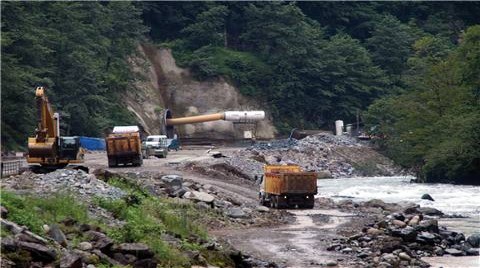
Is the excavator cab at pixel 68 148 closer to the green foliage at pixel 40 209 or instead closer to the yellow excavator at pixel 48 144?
the yellow excavator at pixel 48 144

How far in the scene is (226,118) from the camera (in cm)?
9344

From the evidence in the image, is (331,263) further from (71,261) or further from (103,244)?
(71,261)

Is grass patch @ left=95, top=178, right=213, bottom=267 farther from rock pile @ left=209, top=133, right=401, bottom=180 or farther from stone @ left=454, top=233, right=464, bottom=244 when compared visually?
rock pile @ left=209, top=133, right=401, bottom=180

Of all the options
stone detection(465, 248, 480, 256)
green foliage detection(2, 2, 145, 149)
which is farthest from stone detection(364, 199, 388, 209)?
green foliage detection(2, 2, 145, 149)

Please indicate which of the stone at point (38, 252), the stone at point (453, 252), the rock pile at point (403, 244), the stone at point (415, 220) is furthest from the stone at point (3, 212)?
the stone at point (415, 220)

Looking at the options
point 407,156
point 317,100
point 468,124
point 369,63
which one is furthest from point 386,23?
point 468,124

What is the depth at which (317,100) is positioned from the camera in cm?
10988

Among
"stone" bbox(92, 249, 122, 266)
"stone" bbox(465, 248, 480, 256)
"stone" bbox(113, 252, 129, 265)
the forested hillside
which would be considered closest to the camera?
"stone" bbox(92, 249, 122, 266)

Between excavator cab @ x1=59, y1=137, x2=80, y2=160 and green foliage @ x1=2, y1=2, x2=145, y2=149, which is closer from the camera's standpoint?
excavator cab @ x1=59, y1=137, x2=80, y2=160

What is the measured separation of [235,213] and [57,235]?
1947cm

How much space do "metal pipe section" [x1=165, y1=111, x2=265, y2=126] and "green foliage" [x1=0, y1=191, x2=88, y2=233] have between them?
6752 cm

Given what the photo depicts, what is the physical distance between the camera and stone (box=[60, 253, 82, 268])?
18.9 m

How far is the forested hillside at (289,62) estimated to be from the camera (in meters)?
71.4

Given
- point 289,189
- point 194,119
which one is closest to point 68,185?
point 289,189
